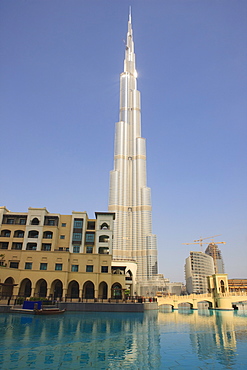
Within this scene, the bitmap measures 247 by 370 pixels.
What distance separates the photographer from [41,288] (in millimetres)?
59469

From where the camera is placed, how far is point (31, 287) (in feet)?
182

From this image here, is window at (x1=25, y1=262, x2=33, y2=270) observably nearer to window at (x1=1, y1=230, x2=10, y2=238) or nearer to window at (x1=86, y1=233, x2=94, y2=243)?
window at (x1=1, y1=230, x2=10, y2=238)

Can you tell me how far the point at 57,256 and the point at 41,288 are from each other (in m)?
8.87

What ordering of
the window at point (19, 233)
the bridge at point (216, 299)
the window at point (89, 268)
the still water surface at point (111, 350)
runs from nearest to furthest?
the still water surface at point (111, 350)
the window at point (89, 268)
the window at point (19, 233)
the bridge at point (216, 299)

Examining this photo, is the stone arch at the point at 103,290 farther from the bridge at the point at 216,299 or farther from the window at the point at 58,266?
the bridge at the point at 216,299

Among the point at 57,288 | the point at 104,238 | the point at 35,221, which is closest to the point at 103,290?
the point at 57,288

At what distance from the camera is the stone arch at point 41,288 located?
5687 cm

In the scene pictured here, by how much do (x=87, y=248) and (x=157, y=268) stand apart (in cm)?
12263

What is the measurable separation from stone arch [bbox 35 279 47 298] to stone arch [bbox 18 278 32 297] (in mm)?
2098

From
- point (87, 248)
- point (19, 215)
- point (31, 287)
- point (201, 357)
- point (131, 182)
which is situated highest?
point (131, 182)

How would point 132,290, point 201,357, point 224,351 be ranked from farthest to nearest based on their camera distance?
point 132,290, point 224,351, point 201,357

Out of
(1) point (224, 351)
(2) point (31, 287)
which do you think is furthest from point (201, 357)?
(2) point (31, 287)

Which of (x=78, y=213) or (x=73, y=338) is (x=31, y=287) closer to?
(x=78, y=213)

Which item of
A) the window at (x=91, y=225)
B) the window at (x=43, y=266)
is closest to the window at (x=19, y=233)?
the window at (x=43, y=266)
